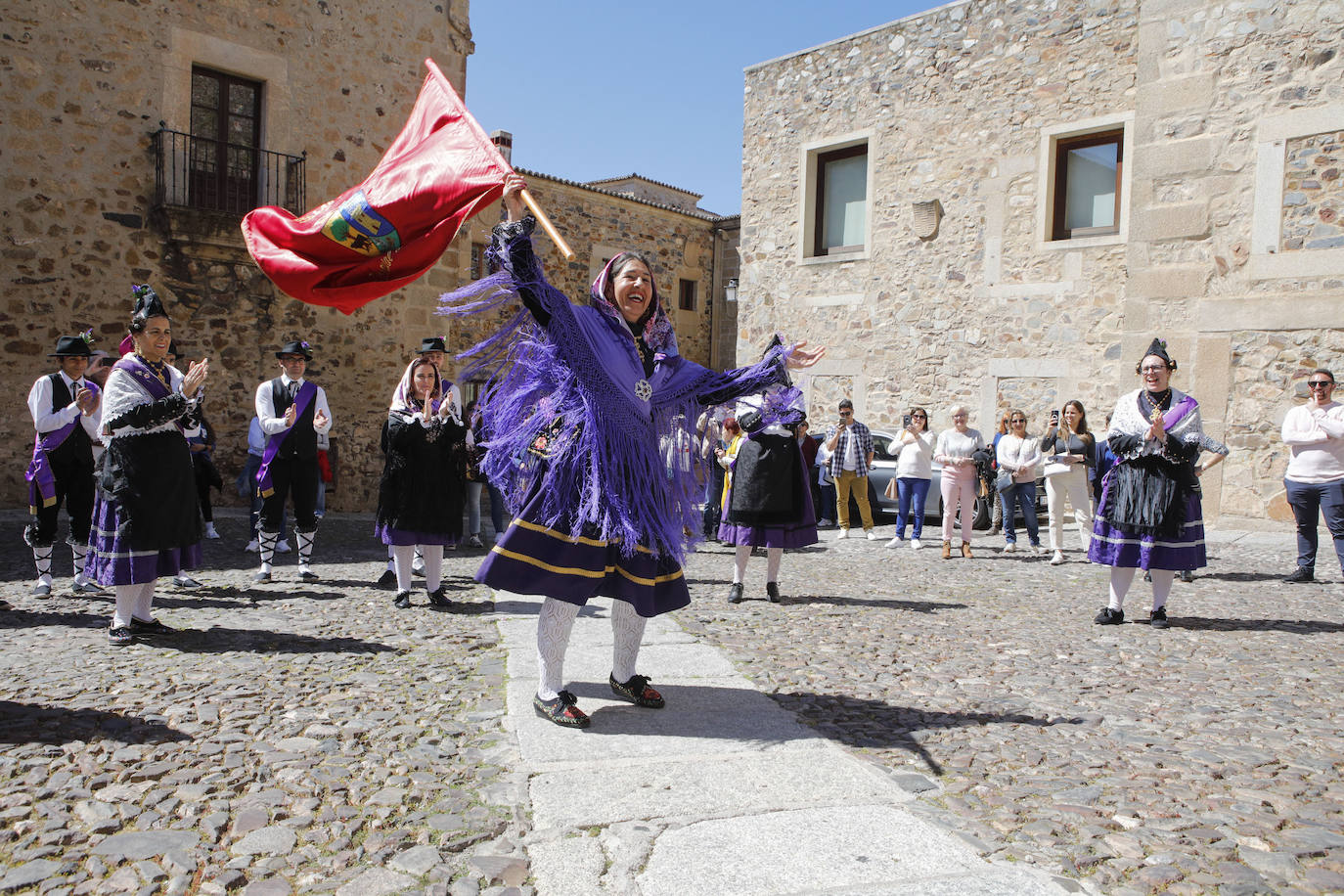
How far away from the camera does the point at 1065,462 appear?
1016 centimetres

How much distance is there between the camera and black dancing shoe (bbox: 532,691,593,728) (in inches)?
150

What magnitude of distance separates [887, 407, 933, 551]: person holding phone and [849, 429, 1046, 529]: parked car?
71.0 inches

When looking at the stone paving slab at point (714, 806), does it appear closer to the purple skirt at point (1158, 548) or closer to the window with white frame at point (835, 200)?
the purple skirt at point (1158, 548)

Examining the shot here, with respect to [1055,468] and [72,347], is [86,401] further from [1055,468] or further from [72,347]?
[1055,468]

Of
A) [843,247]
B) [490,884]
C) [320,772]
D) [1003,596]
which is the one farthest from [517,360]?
[843,247]

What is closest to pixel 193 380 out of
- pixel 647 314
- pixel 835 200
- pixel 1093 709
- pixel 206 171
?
pixel 647 314

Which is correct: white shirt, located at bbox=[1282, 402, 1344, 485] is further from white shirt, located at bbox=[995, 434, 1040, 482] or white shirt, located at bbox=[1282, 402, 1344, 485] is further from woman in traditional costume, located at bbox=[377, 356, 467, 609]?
woman in traditional costume, located at bbox=[377, 356, 467, 609]

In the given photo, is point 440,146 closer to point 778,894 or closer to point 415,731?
point 415,731

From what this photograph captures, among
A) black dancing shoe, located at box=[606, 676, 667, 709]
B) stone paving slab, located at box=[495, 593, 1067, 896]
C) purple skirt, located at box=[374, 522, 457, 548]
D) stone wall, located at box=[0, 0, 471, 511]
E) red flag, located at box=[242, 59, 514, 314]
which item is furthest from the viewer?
stone wall, located at box=[0, 0, 471, 511]

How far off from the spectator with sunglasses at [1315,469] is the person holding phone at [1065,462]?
78.3 inches

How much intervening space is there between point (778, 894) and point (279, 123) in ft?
43.1

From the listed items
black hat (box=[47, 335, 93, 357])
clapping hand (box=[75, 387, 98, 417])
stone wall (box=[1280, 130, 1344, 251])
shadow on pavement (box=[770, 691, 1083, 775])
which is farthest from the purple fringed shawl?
stone wall (box=[1280, 130, 1344, 251])

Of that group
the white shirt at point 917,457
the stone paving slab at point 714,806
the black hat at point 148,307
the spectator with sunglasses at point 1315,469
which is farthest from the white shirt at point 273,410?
the spectator with sunglasses at point 1315,469

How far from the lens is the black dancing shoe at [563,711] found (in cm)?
382
